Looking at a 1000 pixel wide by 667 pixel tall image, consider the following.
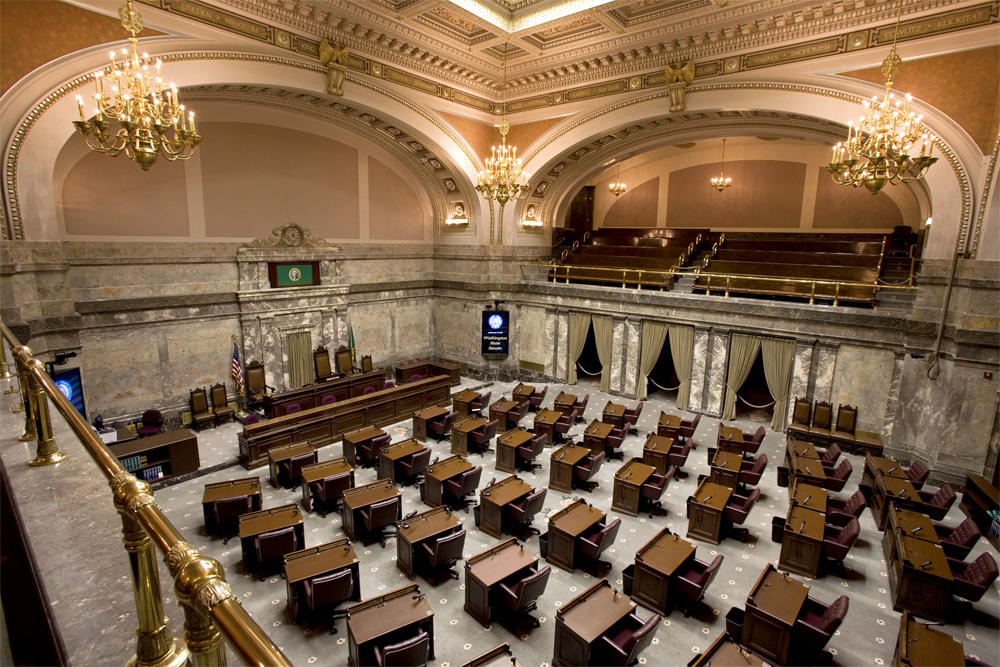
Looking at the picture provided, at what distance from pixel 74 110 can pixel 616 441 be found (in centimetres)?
1122

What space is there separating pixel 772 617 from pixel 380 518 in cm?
490

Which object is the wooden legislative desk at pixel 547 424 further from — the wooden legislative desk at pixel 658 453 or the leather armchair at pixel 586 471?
the wooden legislative desk at pixel 658 453

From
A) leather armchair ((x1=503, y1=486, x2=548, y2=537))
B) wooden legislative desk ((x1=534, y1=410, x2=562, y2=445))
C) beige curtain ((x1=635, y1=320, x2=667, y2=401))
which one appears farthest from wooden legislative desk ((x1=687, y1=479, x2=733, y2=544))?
beige curtain ((x1=635, y1=320, x2=667, y2=401))

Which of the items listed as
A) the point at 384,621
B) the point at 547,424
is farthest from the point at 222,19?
the point at 384,621

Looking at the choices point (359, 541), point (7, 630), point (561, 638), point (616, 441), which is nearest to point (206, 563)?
point (7, 630)

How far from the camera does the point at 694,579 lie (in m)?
5.86

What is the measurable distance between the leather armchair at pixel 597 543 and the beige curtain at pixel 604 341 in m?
7.72

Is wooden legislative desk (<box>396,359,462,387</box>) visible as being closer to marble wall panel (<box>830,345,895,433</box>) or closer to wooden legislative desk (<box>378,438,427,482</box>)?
wooden legislative desk (<box>378,438,427,482</box>)

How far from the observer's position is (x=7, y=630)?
6.45ft

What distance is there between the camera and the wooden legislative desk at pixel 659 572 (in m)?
5.76

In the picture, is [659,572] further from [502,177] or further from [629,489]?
[502,177]

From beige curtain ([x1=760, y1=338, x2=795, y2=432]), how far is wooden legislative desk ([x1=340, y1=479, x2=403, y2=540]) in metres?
9.02

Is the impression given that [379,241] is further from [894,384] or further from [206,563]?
[206,563]

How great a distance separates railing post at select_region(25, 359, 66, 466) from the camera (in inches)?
122
